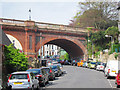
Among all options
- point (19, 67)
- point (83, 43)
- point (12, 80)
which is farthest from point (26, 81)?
point (83, 43)

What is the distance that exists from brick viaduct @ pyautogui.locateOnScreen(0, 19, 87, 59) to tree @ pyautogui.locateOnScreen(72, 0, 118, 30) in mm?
6810

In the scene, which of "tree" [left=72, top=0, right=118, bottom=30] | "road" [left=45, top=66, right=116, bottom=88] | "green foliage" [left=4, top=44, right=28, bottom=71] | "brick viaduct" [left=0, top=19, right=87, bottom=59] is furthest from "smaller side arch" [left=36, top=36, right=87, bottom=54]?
"green foliage" [left=4, top=44, right=28, bottom=71]

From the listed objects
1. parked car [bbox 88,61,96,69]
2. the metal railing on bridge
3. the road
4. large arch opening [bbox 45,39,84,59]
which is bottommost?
the road

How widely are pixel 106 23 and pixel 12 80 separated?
53.8 meters

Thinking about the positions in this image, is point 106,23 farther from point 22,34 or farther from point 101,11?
point 22,34

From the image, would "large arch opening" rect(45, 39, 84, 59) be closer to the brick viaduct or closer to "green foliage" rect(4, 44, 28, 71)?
the brick viaduct

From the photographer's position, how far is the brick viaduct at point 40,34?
52688 millimetres

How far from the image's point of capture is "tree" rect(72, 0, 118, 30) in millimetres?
66562

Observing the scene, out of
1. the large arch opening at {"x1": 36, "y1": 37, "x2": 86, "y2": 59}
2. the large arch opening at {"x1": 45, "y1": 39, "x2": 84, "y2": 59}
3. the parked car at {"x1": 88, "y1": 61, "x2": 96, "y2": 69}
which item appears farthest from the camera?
the large arch opening at {"x1": 45, "y1": 39, "x2": 84, "y2": 59}

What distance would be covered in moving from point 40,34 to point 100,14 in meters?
19.8

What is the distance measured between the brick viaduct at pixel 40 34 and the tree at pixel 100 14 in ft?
22.3

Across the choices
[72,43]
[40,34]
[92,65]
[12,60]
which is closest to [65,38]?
[72,43]

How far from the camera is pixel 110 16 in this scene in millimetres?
68688

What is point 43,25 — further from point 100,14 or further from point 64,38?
point 100,14
